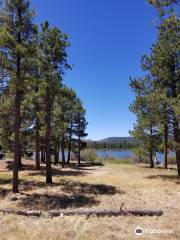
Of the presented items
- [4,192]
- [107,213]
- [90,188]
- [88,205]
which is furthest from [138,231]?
[4,192]

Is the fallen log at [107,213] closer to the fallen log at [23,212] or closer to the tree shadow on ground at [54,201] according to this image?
the fallen log at [23,212]

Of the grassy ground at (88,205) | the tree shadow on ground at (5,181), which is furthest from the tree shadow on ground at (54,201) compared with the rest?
the tree shadow on ground at (5,181)

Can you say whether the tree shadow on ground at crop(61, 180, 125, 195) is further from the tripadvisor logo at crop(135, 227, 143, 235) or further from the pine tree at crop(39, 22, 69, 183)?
the tripadvisor logo at crop(135, 227, 143, 235)

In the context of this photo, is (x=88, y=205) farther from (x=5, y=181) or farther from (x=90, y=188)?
(x=5, y=181)

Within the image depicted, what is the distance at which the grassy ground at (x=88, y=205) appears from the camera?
8.99 metres

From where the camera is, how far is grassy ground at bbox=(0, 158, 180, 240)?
899 centimetres

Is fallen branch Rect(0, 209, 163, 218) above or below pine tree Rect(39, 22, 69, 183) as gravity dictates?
below

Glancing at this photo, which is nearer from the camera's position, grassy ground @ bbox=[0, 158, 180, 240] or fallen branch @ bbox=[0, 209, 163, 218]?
grassy ground @ bbox=[0, 158, 180, 240]

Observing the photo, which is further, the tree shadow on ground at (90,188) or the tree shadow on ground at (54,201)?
the tree shadow on ground at (90,188)

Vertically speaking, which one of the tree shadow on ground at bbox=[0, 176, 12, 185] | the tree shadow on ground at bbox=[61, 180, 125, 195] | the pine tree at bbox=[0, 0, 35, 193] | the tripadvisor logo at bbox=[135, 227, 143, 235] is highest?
the pine tree at bbox=[0, 0, 35, 193]

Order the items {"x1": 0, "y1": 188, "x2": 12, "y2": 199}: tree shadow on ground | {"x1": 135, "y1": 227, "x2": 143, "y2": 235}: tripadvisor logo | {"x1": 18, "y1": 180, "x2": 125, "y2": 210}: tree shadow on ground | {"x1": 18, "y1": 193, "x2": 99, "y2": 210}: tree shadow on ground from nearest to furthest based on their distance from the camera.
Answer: {"x1": 135, "y1": 227, "x2": 143, "y2": 235}: tripadvisor logo, {"x1": 18, "y1": 193, "x2": 99, "y2": 210}: tree shadow on ground, {"x1": 18, "y1": 180, "x2": 125, "y2": 210}: tree shadow on ground, {"x1": 0, "y1": 188, "x2": 12, "y2": 199}: tree shadow on ground

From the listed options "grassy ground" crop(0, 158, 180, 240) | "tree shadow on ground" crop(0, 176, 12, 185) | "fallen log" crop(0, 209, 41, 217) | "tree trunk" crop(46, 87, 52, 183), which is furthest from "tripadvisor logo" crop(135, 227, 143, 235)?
"tree shadow on ground" crop(0, 176, 12, 185)

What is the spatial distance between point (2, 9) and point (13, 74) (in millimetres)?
3611

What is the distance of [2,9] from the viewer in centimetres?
1612
